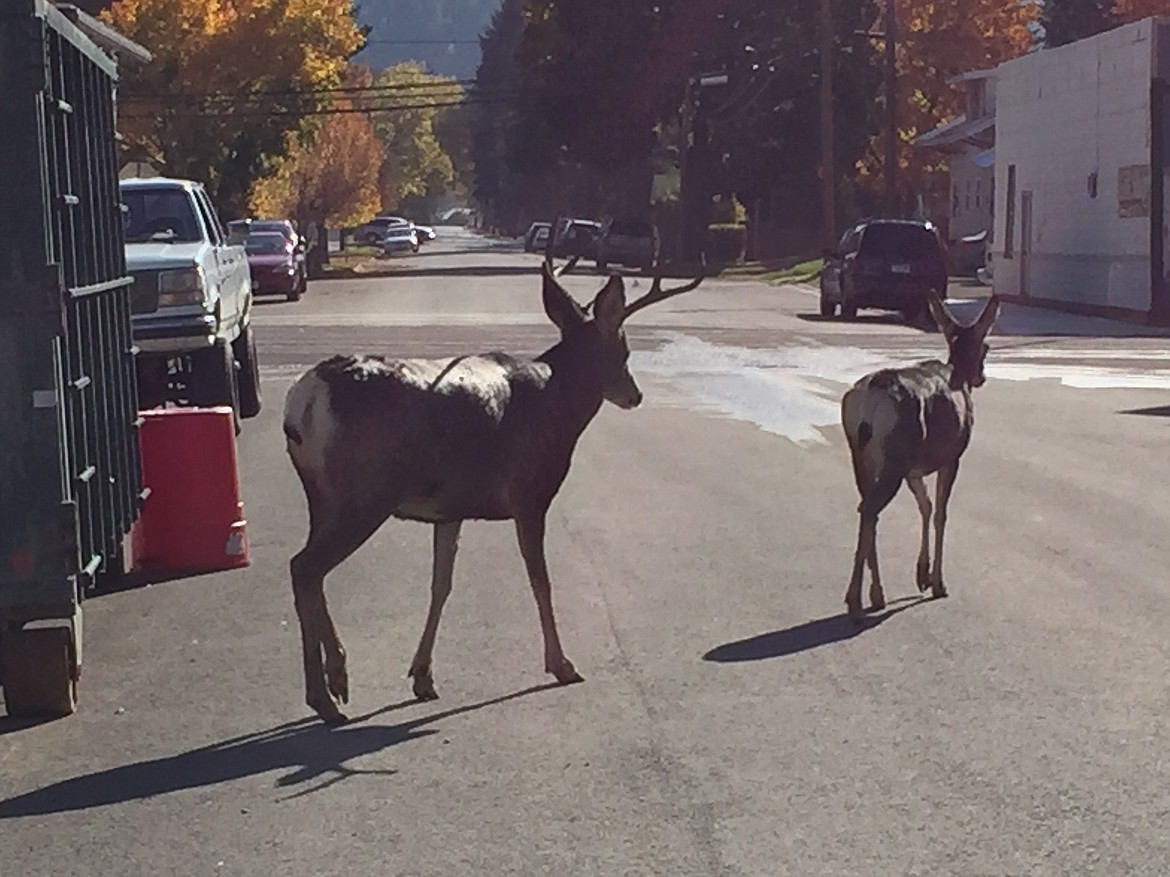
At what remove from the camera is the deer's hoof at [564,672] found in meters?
8.60

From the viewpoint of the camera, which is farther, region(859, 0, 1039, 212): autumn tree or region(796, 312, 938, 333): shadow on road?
region(859, 0, 1039, 212): autumn tree

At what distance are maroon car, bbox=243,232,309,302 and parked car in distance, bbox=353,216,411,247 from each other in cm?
5652

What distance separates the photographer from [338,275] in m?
62.5

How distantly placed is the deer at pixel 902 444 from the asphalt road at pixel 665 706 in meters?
0.25

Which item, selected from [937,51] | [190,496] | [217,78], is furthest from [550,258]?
[937,51]

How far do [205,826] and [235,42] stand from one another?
151 feet

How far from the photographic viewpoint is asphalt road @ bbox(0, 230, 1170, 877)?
21.4 ft

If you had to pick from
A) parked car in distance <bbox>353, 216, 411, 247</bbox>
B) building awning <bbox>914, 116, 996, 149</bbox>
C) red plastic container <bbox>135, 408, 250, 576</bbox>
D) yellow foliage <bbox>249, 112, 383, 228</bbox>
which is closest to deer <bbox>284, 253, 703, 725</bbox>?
red plastic container <bbox>135, 408, 250, 576</bbox>

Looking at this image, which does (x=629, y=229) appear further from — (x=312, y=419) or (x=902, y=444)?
(x=312, y=419)

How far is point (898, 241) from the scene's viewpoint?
3762cm

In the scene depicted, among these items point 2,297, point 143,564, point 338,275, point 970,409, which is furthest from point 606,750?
point 338,275

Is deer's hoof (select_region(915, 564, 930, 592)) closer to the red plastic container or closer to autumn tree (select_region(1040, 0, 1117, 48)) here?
the red plastic container

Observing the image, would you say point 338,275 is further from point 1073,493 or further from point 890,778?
point 890,778

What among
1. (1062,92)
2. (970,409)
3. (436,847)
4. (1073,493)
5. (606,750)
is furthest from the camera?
(1062,92)
